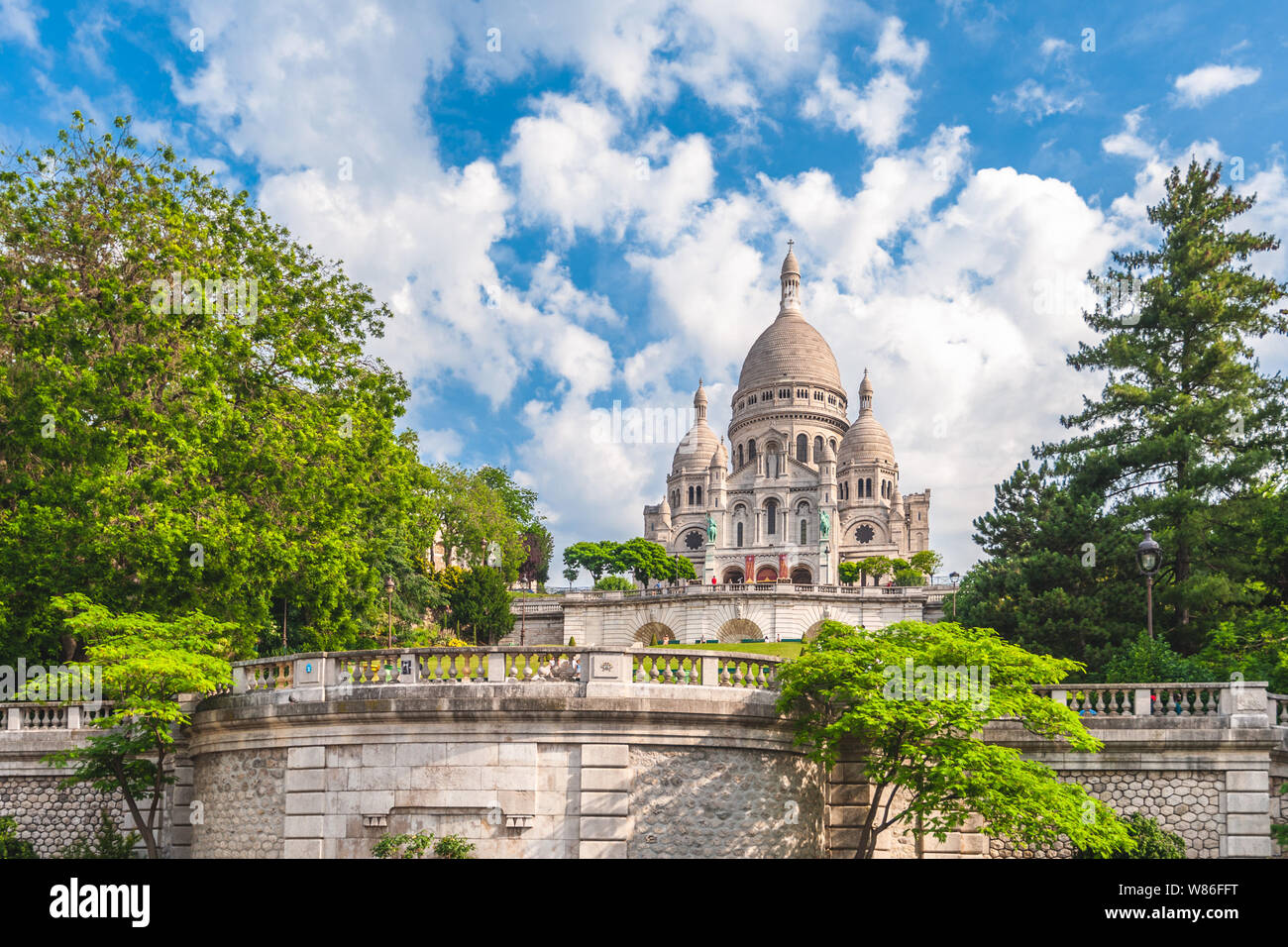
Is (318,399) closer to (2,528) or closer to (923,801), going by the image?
(2,528)

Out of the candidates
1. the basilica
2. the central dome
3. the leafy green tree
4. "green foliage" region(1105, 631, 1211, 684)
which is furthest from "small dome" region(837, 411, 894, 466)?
"green foliage" region(1105, 631, 1211, 684)

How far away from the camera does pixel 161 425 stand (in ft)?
78.4

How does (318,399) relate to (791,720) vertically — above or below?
above

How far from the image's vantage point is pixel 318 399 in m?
28.6

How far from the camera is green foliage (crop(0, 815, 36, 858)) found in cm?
1928

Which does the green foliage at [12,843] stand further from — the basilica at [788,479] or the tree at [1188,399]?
the basilica at [788,479]

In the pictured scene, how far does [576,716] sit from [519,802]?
4.95 ft

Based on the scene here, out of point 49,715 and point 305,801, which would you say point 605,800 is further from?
point 49,715

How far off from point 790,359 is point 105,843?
4748 inches

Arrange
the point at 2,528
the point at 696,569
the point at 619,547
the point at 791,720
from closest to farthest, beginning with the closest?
the point at 791,720 → the point at 2,528 → the point at 619,547 → the point at 696,569

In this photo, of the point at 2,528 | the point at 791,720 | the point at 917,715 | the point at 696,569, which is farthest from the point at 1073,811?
the point at 696,569

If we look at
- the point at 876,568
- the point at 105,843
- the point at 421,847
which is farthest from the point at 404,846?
the point at 876,568

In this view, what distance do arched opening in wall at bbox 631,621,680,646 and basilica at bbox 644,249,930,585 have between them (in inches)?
1486

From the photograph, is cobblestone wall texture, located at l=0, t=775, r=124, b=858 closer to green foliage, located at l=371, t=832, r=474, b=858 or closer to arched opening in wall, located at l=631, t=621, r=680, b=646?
green foliage, located at l=371, t=832, r=474, b=858
